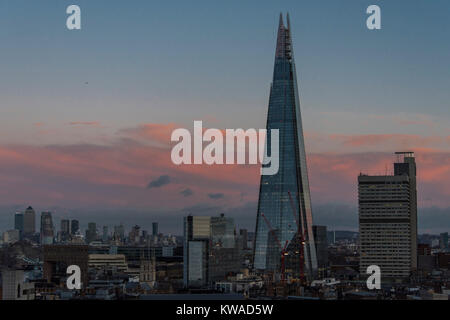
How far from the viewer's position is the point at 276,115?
209 ft

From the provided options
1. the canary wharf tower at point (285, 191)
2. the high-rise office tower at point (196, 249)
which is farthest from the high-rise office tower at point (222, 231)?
the canary wharf tower at point (285, 191)

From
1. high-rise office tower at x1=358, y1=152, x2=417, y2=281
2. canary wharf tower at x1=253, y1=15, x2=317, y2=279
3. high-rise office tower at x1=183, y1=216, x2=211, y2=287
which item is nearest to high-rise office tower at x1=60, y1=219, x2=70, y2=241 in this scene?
high-rise office tower at x1=183, y1=216, x2=211, y2=287

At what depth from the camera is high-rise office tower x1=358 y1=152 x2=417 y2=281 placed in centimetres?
6397

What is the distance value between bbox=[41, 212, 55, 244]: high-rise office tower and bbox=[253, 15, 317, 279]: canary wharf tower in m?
18.3

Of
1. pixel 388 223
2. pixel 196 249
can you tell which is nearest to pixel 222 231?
pixel 196 249

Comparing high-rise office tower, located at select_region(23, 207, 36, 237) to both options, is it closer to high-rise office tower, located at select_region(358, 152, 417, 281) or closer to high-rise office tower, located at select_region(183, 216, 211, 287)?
high-rise office tower, located at select_region(183, 216, 211, 287)

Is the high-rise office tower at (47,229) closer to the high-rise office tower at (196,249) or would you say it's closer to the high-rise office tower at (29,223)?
the high-rise office tower at (29,223)

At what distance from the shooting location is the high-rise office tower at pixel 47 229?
4621 centimetres

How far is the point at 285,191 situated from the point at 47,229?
2223 centimetres

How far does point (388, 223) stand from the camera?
65.8 m
